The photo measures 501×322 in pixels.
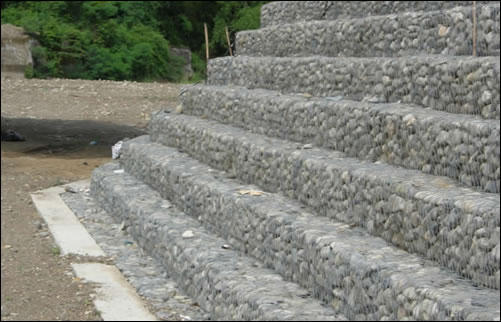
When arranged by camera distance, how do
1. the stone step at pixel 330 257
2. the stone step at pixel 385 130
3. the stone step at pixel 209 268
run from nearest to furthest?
1. the stone step at pixel 330 257
2. the stone step at pixel 385 130
3. the stone step at pixel 209 268

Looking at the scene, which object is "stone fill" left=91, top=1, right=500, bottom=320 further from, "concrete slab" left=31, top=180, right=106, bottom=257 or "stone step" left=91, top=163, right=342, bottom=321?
"concrete slab" left=31, top=180, right=106, bottom=257

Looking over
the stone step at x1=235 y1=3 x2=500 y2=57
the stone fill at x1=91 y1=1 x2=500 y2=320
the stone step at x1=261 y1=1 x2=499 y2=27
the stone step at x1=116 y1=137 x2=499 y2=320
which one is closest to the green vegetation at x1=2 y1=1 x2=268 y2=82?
the stone step at x1=261 y1=1 x2=499 y2=27

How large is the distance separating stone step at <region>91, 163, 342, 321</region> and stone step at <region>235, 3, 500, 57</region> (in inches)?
56.0

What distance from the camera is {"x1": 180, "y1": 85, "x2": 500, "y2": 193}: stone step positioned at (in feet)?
9.67

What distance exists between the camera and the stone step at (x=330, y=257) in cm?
257

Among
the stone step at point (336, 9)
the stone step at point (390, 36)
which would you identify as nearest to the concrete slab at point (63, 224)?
the stone step at point (390, 36)

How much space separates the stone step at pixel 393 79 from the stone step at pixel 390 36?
0.62 feet

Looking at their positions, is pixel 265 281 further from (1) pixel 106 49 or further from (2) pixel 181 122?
(1) pixel 106 49

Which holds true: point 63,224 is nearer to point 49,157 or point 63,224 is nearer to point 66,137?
point 49,157

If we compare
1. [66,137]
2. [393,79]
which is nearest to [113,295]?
[393,79]

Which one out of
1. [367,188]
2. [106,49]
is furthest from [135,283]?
[106,49]

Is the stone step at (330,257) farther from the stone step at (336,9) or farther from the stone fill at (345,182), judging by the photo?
the stone step at (336,9)

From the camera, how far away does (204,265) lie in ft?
12.3

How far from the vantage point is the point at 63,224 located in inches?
215
